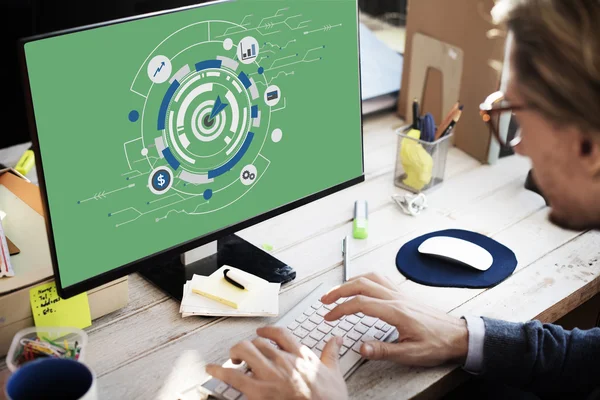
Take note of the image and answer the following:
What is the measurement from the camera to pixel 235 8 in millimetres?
1048

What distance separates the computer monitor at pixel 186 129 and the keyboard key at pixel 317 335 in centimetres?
17

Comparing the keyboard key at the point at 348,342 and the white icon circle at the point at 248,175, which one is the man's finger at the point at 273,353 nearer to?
the keyboard key at the point at 348,342

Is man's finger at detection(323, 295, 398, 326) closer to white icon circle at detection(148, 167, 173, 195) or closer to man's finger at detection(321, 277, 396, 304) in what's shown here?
man's finger at detection(321, 277, 396, 304)

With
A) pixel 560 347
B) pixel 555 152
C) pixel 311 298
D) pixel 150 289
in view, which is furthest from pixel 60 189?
pixel 560 347

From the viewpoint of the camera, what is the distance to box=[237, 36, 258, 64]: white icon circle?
1.07 metres

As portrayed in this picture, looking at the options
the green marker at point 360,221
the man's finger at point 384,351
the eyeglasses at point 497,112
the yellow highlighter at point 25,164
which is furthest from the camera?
the yellow highlighter at point 25,164

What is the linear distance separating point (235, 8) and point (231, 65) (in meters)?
0.09

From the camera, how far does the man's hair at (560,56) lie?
76 cm

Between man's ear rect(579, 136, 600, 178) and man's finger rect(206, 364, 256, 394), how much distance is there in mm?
502

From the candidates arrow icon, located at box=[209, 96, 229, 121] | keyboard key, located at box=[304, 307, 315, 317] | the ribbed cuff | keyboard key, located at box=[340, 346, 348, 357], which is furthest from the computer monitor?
the ribbed cuff

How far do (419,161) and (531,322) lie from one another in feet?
1.66

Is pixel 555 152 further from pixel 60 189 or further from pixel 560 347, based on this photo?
pixel 60 189

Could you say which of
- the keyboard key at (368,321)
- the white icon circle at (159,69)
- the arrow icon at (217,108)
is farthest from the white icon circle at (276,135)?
the keyboard key at (368,321)

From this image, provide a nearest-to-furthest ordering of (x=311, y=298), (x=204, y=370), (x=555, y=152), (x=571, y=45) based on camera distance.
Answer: (x=571, y=45) < (x=555, y=152) < (x=204, y=370) < (x=311, y=298)
